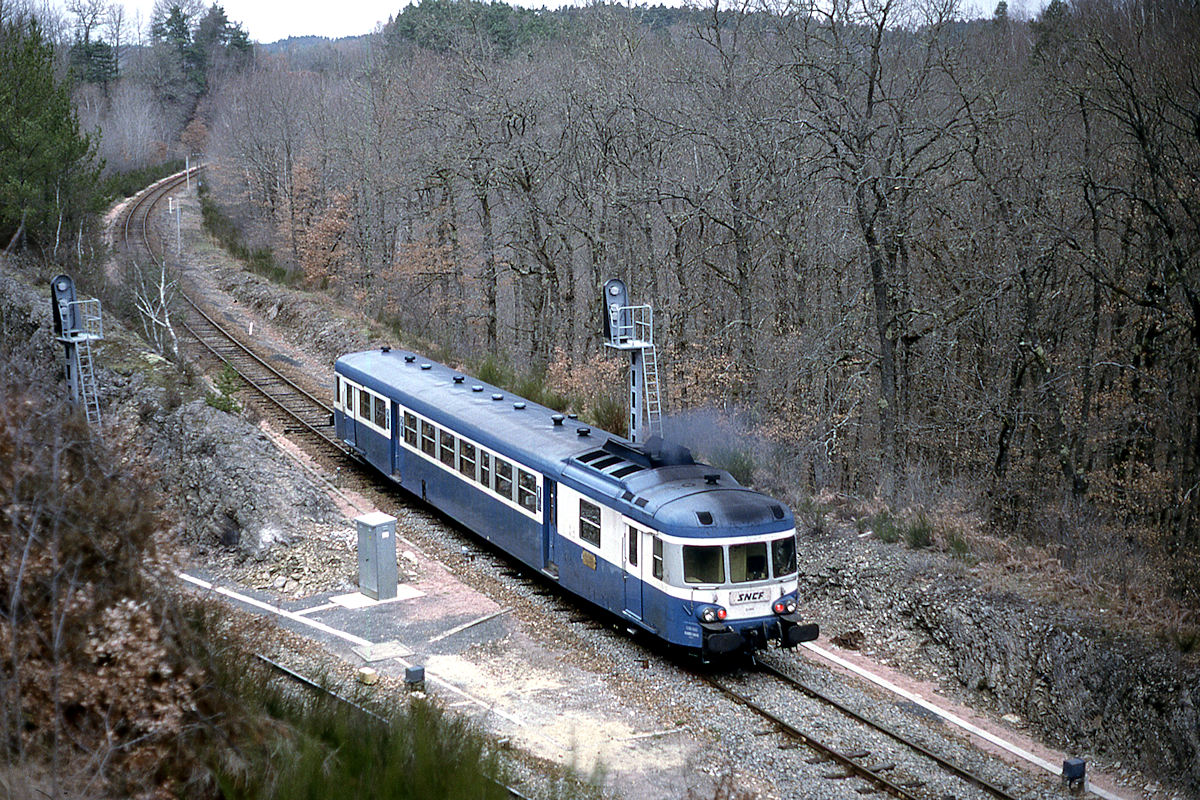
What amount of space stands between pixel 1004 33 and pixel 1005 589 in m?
22.0

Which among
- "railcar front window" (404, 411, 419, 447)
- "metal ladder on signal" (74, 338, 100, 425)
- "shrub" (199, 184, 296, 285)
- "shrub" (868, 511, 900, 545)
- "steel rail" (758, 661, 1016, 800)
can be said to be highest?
"shrub" (199, 184, 296, 285)

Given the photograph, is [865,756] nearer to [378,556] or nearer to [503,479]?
[503,479]

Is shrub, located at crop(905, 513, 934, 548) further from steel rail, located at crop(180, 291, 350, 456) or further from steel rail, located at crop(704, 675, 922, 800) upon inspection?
steel rail, located at crop(180, 291, 350, 456)

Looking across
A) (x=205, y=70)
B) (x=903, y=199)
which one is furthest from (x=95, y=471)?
(x=205, y=70)

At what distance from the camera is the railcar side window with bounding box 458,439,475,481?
16.9 meters

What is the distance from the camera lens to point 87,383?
21562 mm

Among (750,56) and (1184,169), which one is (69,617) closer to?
(1184,169)

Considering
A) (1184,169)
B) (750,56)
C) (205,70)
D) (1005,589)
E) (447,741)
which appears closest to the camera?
(447,741)

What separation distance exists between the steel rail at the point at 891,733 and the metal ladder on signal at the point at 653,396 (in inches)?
171

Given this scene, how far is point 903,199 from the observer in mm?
18797

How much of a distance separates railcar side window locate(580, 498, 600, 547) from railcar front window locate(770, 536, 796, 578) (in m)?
2.48

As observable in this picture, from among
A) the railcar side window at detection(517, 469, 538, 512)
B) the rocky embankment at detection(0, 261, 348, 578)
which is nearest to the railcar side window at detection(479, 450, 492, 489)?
the railcar side window at detection(517, 469, 538, 512)

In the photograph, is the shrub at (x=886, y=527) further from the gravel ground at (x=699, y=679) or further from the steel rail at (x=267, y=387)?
the steel rail at (x=267, y=387)

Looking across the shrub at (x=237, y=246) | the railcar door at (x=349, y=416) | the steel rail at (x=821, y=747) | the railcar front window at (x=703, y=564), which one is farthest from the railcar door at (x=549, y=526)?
the shrub at (x=237, y=246)
